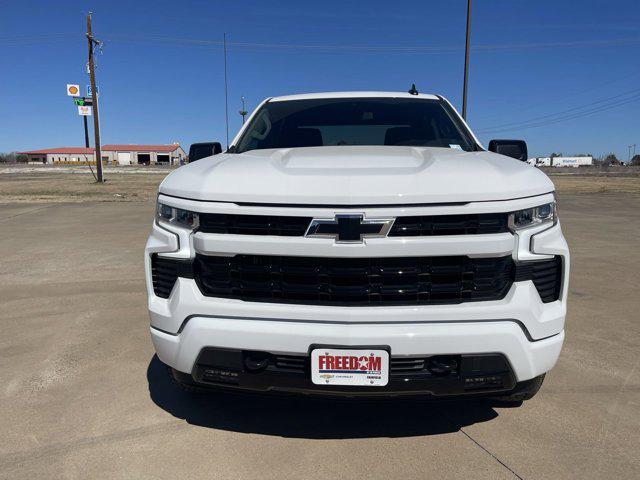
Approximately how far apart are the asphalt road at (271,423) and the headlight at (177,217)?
954 millimetres

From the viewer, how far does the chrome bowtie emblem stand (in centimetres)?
208

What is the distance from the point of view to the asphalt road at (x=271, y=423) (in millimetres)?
2295

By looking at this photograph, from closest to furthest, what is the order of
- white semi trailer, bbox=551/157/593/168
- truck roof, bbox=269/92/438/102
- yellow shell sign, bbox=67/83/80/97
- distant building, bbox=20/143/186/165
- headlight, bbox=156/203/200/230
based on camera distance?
headlight, bbox=156/203/200/230, truck roof, bbox=269/92/438/102, yellow shell sign, bbox=67/83/80/97, distant building, bbox=20/143/186/165, white semi trailer, bbox=551/157/593/168

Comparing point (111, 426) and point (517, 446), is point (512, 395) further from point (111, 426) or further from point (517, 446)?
point (111, 426)

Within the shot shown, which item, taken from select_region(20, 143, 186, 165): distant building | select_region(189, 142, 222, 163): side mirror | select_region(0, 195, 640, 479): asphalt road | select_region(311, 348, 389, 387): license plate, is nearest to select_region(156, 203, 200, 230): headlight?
select_region(311, 348, 389, 387): license plate

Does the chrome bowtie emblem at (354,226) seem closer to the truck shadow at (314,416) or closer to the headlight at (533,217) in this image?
the headlight at (533,217)

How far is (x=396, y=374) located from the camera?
2121 millimetres

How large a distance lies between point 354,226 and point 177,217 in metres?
0.86

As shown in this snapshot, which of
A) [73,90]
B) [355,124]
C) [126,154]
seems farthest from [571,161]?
[355,124]

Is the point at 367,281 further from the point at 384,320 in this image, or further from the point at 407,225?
the point at 407,225

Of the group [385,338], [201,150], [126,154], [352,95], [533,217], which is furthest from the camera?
[126,154]

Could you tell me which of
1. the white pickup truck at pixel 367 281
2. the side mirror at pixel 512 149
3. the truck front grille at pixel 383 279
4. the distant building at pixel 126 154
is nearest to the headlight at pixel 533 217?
the white pickup truck at pixel 367 281

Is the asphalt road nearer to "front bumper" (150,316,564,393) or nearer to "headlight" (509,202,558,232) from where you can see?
"front bumper" (150,316,564,393)

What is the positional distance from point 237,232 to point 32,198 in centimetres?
1720
